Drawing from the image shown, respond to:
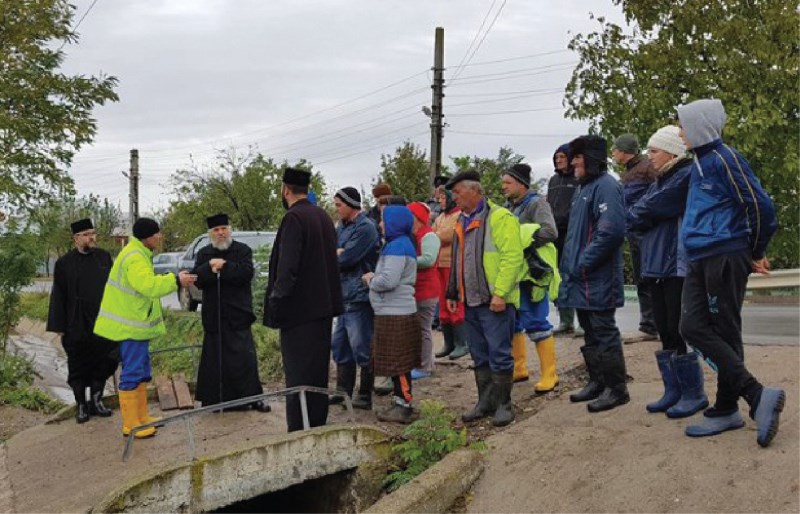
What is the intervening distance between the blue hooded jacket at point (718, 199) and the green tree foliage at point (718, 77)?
35.0ft

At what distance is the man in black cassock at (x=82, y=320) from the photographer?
23.5 ft

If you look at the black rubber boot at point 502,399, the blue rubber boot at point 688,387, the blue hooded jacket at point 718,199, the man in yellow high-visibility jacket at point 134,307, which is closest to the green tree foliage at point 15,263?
the man in yellow high-visibility jacket at point 134,307

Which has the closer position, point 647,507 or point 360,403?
point 647,507

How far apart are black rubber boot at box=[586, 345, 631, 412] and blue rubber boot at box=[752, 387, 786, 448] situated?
4.03ft

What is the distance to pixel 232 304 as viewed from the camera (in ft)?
22.1

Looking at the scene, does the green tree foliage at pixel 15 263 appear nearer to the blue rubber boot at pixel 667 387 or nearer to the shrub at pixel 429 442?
the shrub at pixel 429 442

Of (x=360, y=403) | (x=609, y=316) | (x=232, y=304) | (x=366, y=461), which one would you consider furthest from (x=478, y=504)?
(x=232, y=304)

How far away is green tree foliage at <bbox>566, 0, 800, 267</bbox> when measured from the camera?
47.1 ft

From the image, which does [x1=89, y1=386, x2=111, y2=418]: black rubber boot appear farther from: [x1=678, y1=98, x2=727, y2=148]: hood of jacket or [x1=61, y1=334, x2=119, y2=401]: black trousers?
[x1=678, y1=98, x2=727, y2=148]: hood of jacket

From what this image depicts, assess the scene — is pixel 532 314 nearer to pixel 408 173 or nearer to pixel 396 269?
pixel 396 269

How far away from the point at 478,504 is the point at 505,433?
2.63 feet

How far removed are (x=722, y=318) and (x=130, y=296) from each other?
434cm

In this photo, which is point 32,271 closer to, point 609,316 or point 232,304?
point 232,304

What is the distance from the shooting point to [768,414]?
413 cm
